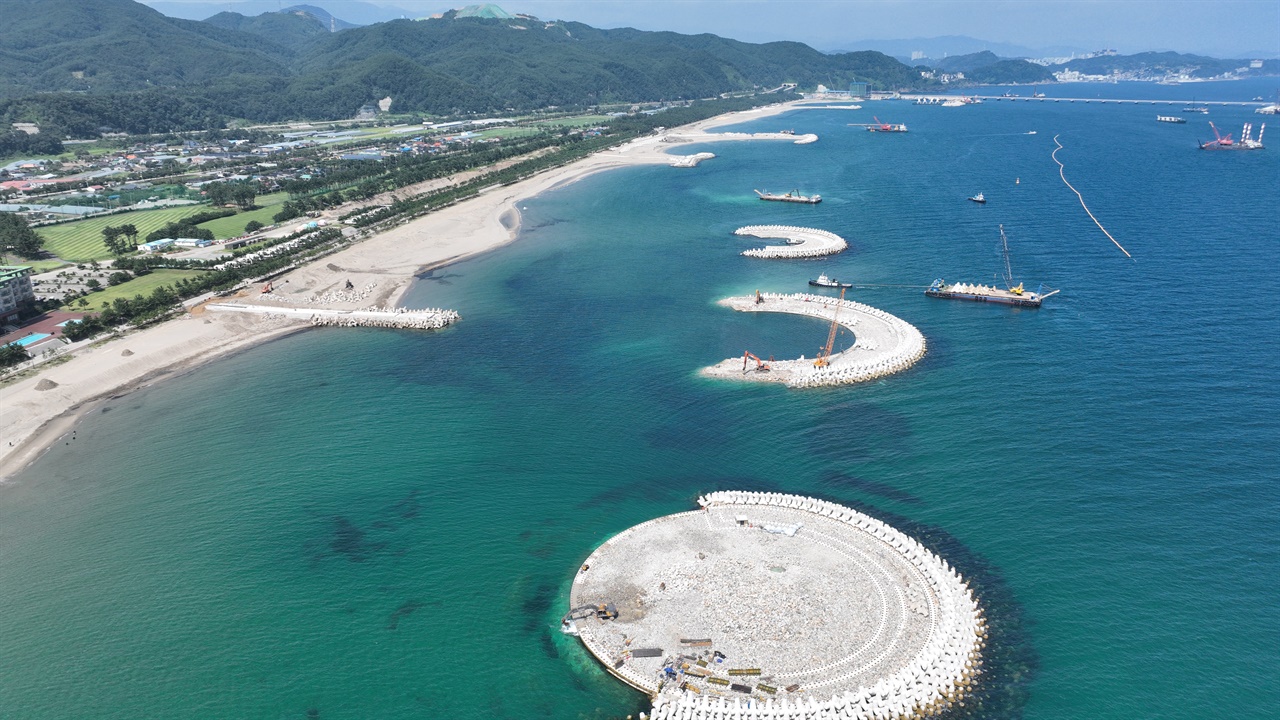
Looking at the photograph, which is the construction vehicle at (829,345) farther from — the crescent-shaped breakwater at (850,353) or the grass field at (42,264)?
the grass field at (42,264)

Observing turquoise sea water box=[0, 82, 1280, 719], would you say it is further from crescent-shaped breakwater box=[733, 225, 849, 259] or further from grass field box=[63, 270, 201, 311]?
grass field box=[63, 270, 201, 311]

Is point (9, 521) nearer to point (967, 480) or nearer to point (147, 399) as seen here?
point (147, 399)

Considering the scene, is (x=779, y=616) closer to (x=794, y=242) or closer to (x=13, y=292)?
(x=794, y=242)

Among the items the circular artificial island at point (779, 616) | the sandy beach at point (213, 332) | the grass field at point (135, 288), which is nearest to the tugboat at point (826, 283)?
the sandy beach at point (213, 332)

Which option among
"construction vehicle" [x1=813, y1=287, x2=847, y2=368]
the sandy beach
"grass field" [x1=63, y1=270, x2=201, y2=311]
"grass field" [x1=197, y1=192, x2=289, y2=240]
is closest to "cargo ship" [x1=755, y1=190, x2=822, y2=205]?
the sandy beach

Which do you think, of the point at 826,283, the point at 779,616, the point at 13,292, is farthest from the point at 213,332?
the point at 779,616

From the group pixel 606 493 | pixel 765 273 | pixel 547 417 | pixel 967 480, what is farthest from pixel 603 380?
pixel 765 273
